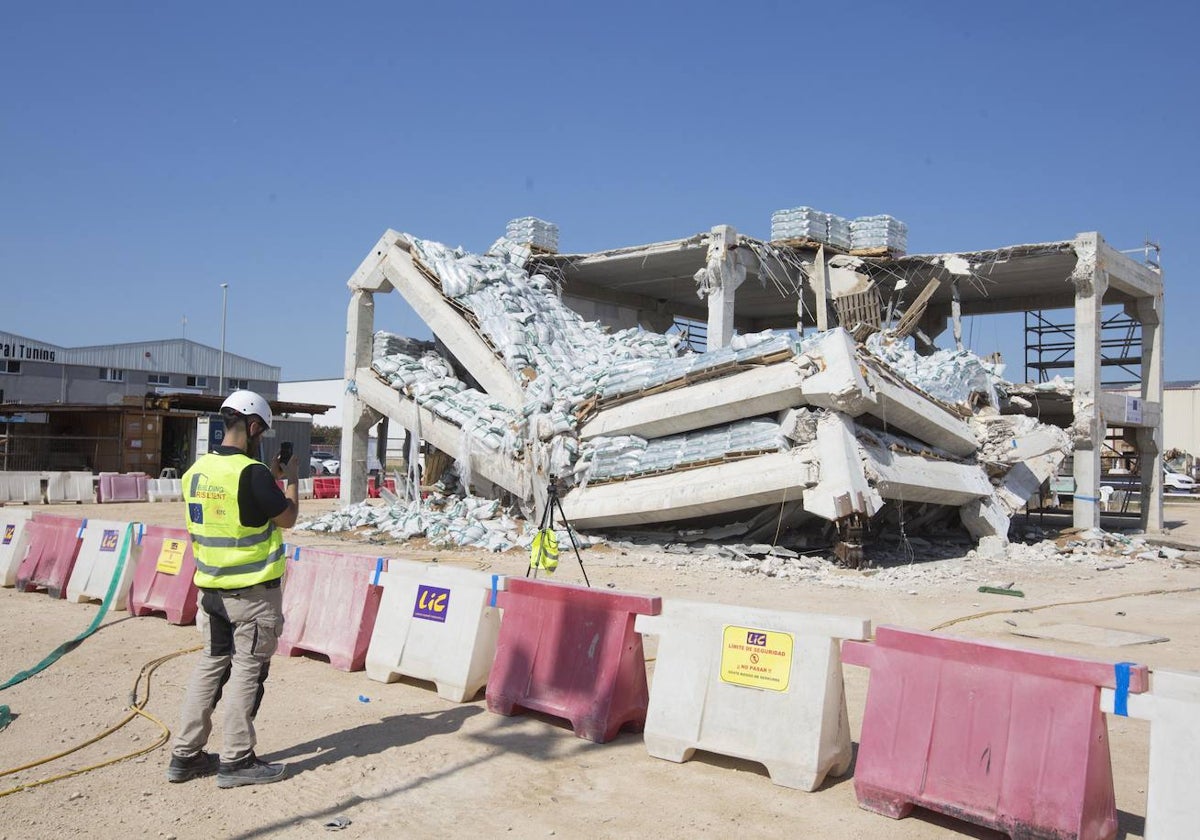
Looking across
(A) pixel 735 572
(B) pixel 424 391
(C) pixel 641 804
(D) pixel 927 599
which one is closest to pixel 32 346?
(B) pixel 424 391

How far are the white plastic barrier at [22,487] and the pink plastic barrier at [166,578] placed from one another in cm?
1734

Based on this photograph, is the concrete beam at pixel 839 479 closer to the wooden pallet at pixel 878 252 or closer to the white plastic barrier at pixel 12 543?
the white plastic barrier at pixel 12 543

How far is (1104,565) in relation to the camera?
14367 mm

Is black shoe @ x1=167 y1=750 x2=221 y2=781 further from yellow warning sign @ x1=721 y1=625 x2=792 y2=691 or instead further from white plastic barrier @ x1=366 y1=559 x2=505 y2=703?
yellow warning sign @ x1=721 y1=625 x2=792 y2=691

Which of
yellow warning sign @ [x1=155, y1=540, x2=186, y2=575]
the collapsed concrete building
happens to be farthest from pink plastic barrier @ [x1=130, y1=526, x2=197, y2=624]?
the collapsed concrete building

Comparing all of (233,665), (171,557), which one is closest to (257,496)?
(233,665)

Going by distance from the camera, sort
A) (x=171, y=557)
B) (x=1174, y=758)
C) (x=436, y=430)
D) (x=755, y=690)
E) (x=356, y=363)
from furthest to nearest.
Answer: (x=356, y=363), (x=436, y=430), (x=171, y=557), (x=755, y=690), (x=1174, y=758)

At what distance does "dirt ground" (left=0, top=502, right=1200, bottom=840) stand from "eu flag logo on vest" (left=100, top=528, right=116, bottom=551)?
3.79 feet

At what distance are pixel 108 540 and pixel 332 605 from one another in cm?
373

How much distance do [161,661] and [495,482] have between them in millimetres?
8916

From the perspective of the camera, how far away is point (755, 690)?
4.82m

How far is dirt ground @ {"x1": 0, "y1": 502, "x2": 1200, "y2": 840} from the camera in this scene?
4.11 metres

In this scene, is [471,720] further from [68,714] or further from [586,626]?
[68,714]

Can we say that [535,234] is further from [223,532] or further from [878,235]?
[223,532]
